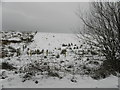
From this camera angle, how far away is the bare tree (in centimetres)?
628

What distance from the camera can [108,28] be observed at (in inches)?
252

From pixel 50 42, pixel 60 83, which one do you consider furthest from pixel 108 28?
pixel 50 42

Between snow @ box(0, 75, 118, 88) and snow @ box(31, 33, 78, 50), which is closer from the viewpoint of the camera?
snow @ box(0, 75, 118, 88)

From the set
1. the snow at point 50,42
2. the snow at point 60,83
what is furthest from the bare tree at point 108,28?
the snow at point 50,42

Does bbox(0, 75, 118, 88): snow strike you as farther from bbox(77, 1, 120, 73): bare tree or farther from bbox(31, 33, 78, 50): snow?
bbox(31, 33, 78, 50): snow

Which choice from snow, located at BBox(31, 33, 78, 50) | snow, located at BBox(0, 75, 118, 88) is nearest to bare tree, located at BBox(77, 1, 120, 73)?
snow, located at BBox(0, 75, 118, 88)

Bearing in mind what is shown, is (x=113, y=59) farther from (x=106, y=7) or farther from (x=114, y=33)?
(x=106, y=7)

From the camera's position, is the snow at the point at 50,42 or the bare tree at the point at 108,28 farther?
the snow at the point at 50,42

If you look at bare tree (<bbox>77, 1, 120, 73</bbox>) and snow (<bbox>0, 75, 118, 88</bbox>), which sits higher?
bare tree (<bbox>77, 1, 120, 73</bbox>)

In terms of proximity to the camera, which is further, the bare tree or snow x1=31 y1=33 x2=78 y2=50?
snow x1=31 y1=33 x2=78 y2=50

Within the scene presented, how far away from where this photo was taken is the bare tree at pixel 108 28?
6281 mm

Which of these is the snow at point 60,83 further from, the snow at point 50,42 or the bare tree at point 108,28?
the snow at point 50,42

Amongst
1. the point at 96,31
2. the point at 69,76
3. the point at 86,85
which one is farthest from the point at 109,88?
the point at 96,31

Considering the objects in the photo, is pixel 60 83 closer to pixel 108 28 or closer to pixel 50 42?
pixel 108 28
